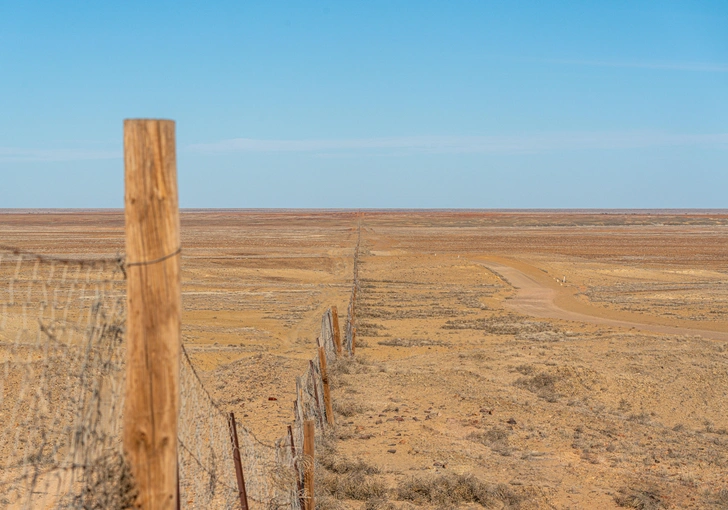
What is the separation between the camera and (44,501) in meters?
6.13

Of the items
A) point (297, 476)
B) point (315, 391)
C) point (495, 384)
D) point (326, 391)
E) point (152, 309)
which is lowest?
point (495, 384)

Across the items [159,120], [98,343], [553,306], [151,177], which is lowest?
[553,306]

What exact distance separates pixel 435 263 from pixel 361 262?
4.47 meters

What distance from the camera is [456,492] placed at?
775 centimetres

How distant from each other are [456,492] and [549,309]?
1718 centimetres

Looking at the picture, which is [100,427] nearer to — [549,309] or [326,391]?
[326,391]

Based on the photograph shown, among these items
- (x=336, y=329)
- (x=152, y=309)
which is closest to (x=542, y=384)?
(x=336, y=329)

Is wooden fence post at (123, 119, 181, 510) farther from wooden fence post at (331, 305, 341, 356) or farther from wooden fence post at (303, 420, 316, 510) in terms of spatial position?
wooden fence post at (331, 305, 341, 356)

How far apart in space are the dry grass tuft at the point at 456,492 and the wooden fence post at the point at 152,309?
5.63m

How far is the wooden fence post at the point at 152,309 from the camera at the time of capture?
2.33 m

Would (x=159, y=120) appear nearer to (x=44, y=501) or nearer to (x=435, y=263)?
(x=44, y=501)

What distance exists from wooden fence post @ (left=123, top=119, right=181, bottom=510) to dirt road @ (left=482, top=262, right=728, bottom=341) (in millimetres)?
18936

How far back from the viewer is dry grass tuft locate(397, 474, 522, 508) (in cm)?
761

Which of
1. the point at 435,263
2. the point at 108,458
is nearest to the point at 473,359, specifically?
the point at 108,458
